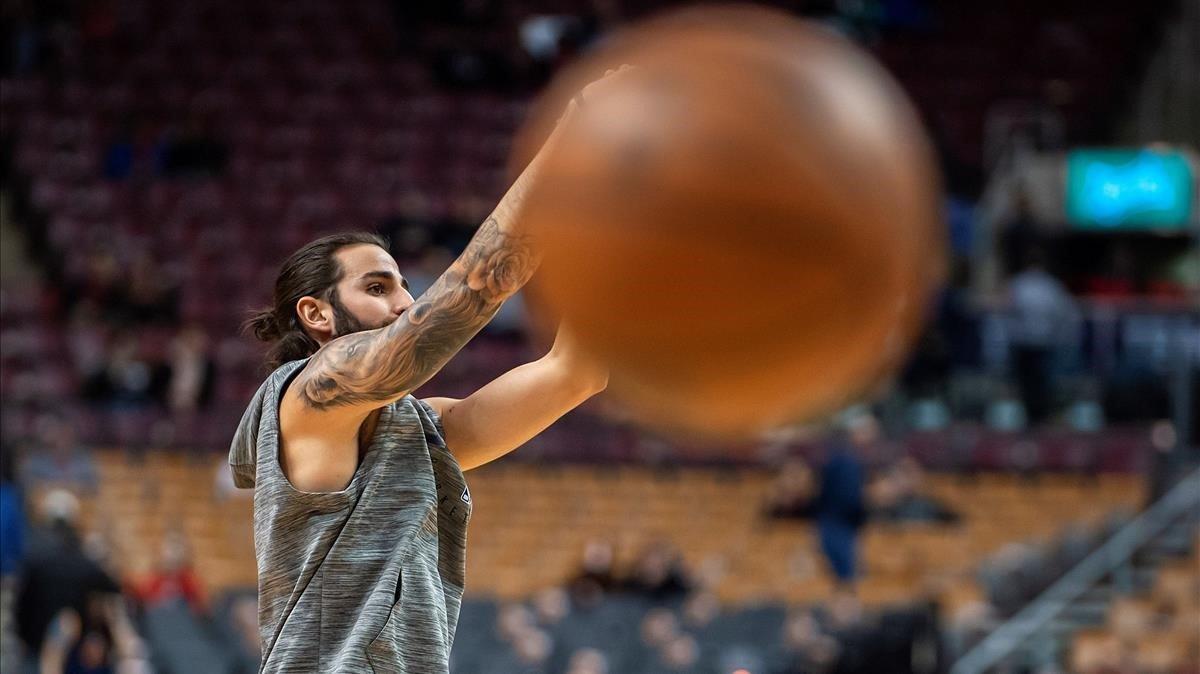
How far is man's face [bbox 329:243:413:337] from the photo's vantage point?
10.3ft

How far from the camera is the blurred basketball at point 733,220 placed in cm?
261

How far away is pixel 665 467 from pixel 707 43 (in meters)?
11.5

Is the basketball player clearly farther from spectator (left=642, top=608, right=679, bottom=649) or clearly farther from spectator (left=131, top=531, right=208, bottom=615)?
spectator (left=131, top=531, right=208, bottom=615)

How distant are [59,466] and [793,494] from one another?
16.7 feet

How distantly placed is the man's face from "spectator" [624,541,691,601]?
348 inches

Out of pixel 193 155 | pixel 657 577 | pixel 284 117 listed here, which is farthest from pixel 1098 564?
pixel 284 117

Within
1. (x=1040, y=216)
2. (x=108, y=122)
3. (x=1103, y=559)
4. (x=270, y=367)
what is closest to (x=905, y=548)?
(x=1103, y=559)

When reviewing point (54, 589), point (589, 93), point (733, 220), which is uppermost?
point (589, 93)

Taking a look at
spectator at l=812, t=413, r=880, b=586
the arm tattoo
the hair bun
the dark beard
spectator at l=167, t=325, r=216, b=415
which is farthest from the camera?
spectator at l=167, t=325, r=216, b=415

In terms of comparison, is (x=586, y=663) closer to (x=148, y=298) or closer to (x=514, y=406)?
(x=514, y=406)

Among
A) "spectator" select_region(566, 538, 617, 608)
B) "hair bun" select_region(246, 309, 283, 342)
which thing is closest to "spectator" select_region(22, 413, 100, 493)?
"spectator" select_region(566, 538, 617, 608)

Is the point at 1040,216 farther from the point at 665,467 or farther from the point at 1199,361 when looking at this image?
the point at 665,467

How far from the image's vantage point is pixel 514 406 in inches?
127

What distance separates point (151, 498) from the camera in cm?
1329
